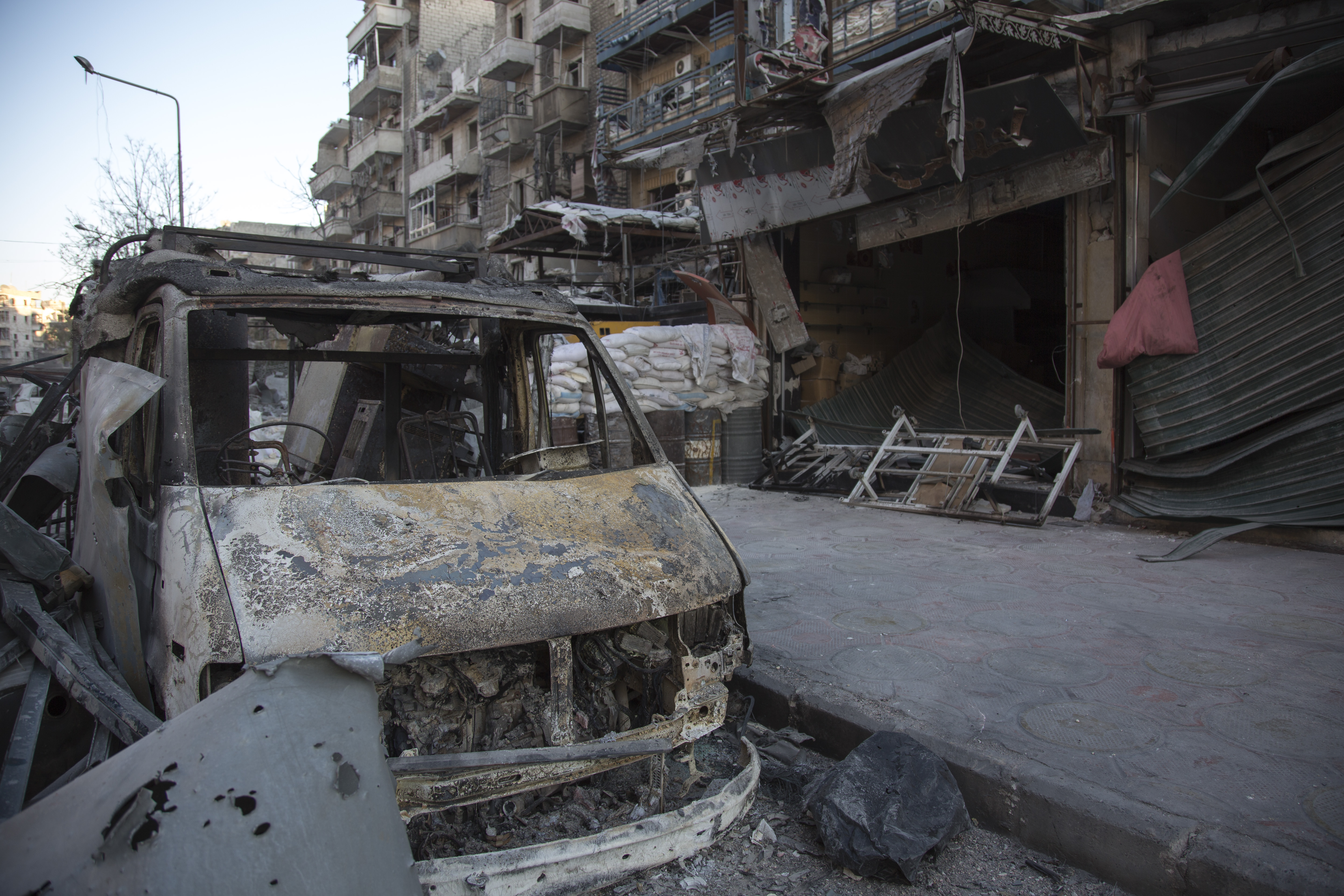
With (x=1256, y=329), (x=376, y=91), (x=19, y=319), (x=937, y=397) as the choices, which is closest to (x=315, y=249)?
(x=1256, y=329)

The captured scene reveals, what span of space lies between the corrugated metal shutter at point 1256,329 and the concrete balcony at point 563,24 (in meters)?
25.5

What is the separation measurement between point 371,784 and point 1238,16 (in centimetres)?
795

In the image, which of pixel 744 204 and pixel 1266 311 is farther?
pixel 744 204

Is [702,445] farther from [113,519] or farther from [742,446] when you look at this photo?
[113,519]

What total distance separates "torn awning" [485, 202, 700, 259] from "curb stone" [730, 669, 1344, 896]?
1123cm

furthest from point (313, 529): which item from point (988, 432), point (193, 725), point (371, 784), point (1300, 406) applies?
point (988, 432)

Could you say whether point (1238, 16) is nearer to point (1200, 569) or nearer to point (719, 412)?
point (1200, 569)

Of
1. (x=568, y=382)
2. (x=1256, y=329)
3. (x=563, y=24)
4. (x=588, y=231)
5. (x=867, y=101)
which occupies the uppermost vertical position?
(x=563, y=24)

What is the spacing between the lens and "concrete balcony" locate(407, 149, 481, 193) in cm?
3027

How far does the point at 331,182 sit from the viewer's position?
41688 millimetres

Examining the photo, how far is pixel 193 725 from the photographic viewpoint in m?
1.53

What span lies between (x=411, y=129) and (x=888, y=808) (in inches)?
1560

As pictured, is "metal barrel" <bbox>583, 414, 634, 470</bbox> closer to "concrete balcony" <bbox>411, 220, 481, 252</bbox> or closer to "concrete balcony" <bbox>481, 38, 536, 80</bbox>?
"concrete balcony" <bbox>411, 220, 481, 252</bbox>

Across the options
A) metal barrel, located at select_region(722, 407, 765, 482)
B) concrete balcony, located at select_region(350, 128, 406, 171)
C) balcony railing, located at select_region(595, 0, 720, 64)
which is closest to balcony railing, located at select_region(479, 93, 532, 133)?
balcony railing, located at select_region(595, 0, 720, 64)
